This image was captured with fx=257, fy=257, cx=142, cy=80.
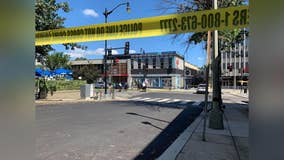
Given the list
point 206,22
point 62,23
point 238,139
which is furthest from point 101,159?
point 62,23

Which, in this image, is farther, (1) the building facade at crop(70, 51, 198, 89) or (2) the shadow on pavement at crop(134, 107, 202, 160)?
(1) the building facade at crop(70, 51, 198, 89)

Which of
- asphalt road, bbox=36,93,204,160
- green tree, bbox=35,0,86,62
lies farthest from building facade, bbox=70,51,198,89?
asphalt road, bbox=36,93,204,160

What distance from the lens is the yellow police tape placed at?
16.1 feet

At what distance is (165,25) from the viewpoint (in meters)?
5.21

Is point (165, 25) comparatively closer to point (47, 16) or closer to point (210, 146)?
point (210, 146)

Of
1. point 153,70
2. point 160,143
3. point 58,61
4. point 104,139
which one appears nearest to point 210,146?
point 160,143

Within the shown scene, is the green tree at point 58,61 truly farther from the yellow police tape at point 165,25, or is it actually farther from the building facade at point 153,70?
the yellow police tape at point 165,25

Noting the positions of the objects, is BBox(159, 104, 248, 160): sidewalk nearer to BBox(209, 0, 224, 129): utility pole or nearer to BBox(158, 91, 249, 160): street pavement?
BBox(158, 91, 249, 160): street pavement

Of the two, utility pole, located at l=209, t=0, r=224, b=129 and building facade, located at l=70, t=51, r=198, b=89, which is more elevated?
building facade, located at l=70, t=51, r=198, b=89

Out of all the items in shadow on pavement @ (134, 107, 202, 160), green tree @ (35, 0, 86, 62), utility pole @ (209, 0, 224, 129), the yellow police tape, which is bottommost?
shadow on pavement @ (134, 107, 202, 160)

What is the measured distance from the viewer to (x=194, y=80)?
80.7 m

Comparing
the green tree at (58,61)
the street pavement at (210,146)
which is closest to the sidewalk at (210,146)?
the street pavement at (210,146)
